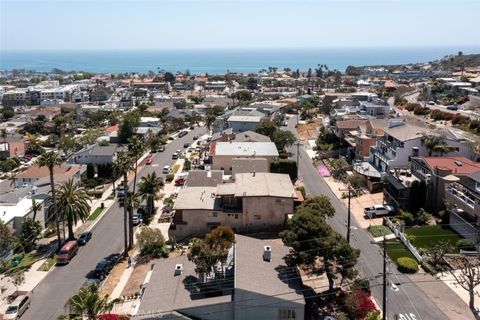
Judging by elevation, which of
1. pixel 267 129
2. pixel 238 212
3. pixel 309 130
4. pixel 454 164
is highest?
pixel 454 164

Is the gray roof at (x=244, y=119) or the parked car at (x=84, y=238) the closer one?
the parked car at (x=84, y=238)

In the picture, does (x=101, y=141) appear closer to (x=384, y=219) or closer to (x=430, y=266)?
(x=384, y=219)

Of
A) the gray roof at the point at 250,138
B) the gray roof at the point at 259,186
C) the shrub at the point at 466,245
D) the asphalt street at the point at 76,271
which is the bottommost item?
the asphalt street at the point at 76,271

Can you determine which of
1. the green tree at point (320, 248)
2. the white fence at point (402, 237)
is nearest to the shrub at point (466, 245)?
the white fence at point (402, 237)

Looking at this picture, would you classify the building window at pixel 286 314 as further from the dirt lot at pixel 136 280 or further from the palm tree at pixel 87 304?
the dirt lot at pixel 136 280

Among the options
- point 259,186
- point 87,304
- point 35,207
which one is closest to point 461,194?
point 259,186

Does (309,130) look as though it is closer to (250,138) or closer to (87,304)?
(250,138)
